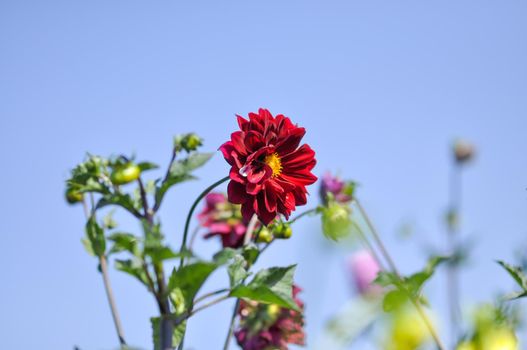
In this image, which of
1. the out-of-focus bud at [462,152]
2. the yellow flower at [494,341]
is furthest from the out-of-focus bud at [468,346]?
the out-of-focus bud at [462,152]

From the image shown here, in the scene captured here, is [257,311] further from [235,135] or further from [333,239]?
[235,135]

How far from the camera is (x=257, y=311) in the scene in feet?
6.68

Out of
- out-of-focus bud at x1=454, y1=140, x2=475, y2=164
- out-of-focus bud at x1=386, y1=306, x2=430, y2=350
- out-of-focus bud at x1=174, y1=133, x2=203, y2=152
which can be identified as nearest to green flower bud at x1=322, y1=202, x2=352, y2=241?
out-of-focus bud at x1=174, y1=133, x2=203, y2=152

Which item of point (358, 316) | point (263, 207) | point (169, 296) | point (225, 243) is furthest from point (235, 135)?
point (358, 316)

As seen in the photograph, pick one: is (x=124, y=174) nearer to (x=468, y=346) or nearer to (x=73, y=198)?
(x=73, y=198)

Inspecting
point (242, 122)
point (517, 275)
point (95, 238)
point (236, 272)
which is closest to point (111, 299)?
point (95, 238)

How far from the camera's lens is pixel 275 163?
4.95 ft

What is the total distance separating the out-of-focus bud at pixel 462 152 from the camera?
193 inches

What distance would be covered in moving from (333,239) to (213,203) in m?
0.60

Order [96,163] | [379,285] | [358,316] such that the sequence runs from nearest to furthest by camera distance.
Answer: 1. [358,316]
2. [379,285]
3. [96,163]

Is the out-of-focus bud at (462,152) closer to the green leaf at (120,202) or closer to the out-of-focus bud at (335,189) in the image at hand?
the out-of-focus bud at (335,189)

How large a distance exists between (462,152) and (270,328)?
3.30m

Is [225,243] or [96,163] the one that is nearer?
[96,163]

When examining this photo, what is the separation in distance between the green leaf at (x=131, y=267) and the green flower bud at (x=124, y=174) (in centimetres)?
37
